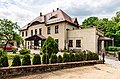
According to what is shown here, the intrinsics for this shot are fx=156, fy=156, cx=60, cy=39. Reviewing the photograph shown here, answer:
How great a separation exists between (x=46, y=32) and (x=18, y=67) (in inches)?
839

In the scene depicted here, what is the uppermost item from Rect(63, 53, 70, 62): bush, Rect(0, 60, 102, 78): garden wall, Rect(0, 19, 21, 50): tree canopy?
Rect(0, 19, 21, 50): tree canopy

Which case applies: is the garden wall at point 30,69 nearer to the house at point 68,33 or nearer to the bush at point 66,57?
the bush at point 66,57

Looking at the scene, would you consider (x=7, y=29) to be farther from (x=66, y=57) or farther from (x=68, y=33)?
(x=68, y=33)

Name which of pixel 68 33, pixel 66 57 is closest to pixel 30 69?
pixel 66 57

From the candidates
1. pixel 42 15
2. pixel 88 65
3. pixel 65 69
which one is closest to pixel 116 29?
pixel 42 15

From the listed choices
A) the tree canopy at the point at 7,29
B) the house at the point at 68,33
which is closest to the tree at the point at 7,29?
the tree canopy at the point at 7,29

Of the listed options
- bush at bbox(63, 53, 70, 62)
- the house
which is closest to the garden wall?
bush at bbox(63, 53, 70, 62)

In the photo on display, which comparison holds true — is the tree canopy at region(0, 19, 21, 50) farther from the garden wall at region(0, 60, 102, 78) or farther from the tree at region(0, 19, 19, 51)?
the garden wall at region(0, 60, 102, 78)

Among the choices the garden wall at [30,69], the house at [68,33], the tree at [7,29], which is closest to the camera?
the garden wall at [30,69]

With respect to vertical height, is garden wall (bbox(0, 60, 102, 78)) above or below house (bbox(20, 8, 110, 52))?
below

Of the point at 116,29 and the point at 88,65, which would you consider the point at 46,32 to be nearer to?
the point at 116,29

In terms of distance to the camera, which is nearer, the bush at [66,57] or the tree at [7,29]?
the bush at [66,57]

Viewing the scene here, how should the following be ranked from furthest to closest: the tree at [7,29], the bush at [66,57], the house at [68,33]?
the house at [68,33]
the tree at [7,29]
the bush at [66,57]

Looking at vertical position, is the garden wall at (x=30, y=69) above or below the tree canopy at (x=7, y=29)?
below
